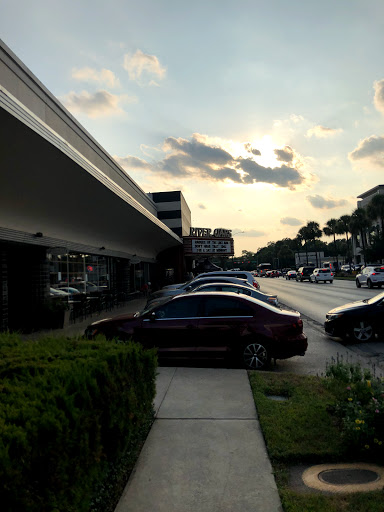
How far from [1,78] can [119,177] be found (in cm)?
1733

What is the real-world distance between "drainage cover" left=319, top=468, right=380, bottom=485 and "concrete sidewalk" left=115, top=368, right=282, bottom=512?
0.54 m

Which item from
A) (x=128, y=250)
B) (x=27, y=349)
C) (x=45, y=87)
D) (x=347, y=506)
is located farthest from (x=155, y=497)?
(x=128, y=250)

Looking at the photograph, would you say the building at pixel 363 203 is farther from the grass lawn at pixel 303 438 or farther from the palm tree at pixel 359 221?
the grass lawn at pixel 303 438

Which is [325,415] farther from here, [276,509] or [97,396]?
[97,396]

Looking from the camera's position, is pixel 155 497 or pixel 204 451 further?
pixel 204 451

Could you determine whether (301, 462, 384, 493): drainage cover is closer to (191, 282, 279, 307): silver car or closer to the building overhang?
the building overhang

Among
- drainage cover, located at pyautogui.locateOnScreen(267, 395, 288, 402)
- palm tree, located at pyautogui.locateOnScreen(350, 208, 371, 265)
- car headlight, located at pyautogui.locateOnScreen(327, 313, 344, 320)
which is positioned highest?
palm tree, located at pyautogui.locateOnScreen(350, 208, 371, 265)

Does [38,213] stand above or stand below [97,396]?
above

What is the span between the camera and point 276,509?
3.30 meters

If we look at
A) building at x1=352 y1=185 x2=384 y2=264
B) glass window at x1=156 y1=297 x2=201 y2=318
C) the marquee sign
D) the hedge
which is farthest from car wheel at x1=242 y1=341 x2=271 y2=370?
building at x1=352 y1=185 x2=384 y2=264

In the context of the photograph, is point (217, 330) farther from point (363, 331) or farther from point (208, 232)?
point (208, 232)

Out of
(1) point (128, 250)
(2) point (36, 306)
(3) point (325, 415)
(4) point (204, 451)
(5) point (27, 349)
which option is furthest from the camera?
(1) point (128, 250)

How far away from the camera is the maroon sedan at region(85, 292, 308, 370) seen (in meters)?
8.01

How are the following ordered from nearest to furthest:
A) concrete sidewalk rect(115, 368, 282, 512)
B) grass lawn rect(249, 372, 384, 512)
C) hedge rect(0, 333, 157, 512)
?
1. hedge rect(0, 333, 157, 512)
2. grass lawn rect(249, 372, 384, 512)
3. concrete sidewalk rect(115, 368, 282, 512)
